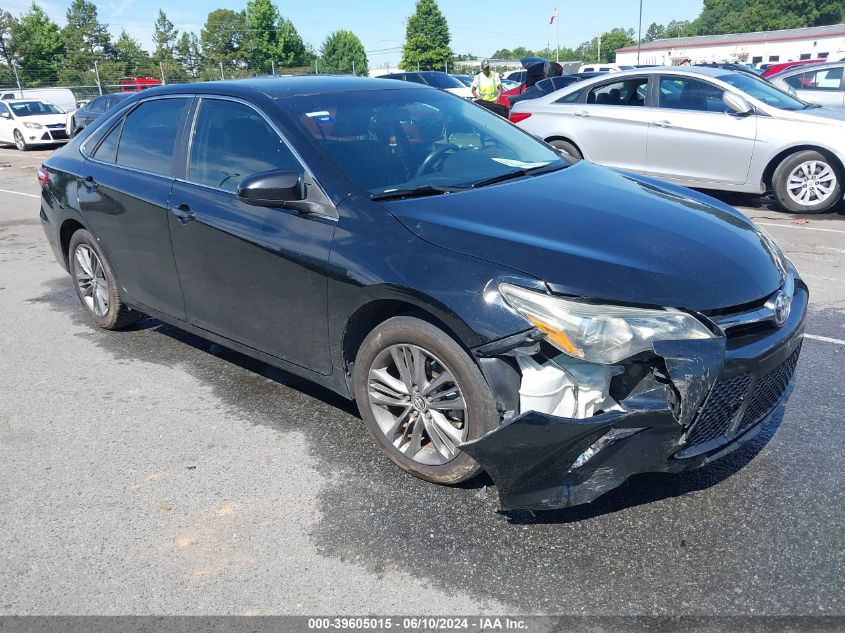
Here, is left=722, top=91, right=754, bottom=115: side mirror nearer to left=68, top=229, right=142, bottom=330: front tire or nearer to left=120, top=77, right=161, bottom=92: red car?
left=68, top=229, right=142, bottom=330: front tire

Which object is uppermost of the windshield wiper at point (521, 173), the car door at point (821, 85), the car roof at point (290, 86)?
the car roof at point (290, 86)

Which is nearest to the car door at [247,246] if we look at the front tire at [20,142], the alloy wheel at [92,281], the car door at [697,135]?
the alloy wheel at [92,281]

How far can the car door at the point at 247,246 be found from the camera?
3422 millimetres

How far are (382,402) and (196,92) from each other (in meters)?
2.25

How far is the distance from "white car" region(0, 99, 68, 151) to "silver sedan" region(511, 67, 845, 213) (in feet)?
59.3

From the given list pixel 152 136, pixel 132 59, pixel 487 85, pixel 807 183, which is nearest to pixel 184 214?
pixel 152 136

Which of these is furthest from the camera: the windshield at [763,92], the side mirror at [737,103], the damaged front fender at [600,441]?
the windshield at [763,92]

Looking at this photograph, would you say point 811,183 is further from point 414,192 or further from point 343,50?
point 343,50

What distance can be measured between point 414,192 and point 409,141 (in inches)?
21.6

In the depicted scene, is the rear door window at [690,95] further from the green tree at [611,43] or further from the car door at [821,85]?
the green tree at [611,43]

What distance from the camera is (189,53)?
240 ft

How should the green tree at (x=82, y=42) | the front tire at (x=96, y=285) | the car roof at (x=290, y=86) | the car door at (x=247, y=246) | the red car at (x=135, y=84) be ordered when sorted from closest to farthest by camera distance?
the car door at (x=247, y=246) → the car roof at (x=290, y=86) → the front tire at (x=96, y=285) → the red car at (x=135, y=84) → the green tree at (x=82, y=42)

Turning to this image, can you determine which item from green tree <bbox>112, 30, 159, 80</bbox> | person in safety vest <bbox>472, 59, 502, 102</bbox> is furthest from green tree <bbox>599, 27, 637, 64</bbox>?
person in safety vest <bbox>472, 59, 502, 102</bbox>

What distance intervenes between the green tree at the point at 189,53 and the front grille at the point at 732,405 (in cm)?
6459
